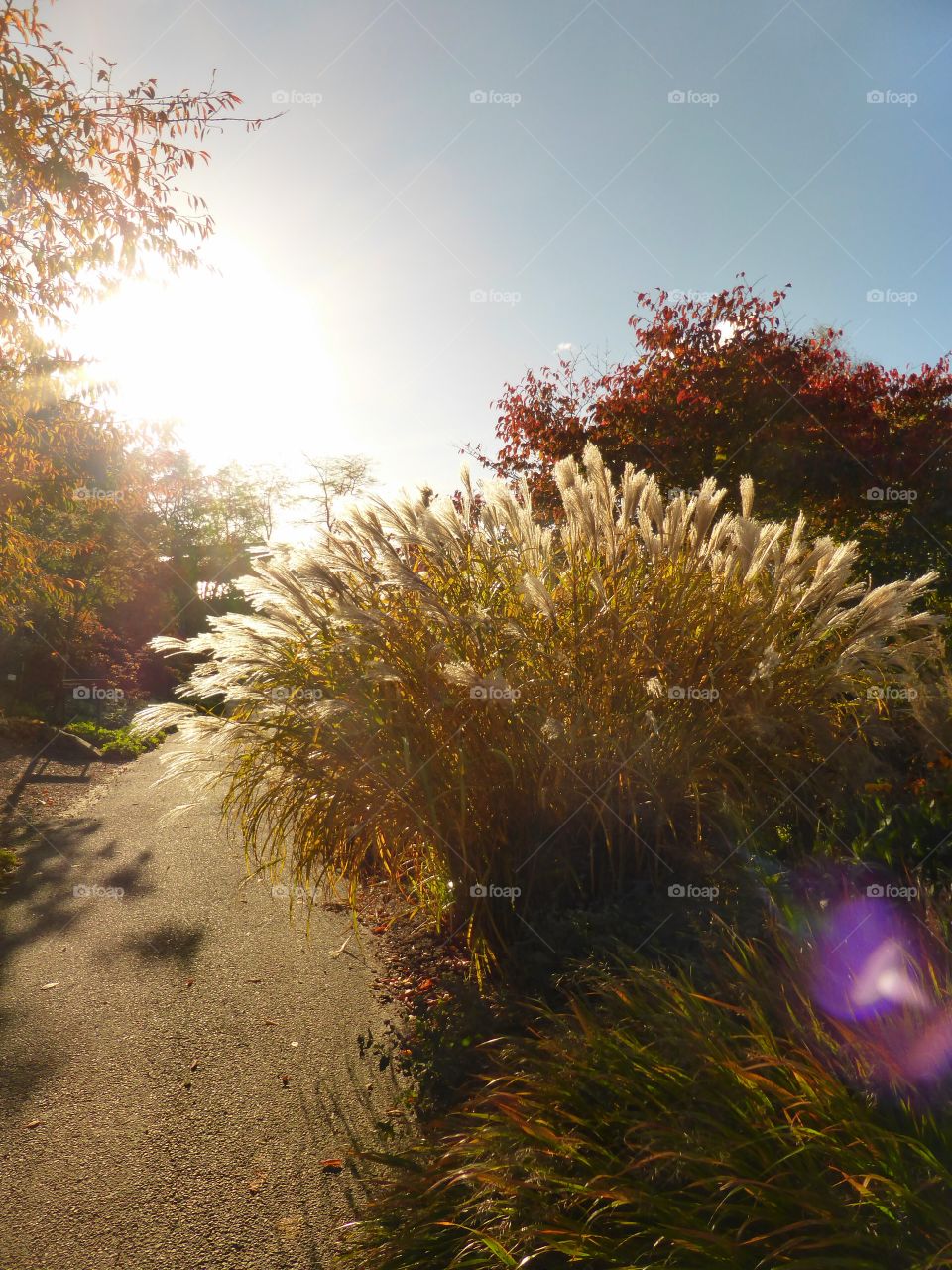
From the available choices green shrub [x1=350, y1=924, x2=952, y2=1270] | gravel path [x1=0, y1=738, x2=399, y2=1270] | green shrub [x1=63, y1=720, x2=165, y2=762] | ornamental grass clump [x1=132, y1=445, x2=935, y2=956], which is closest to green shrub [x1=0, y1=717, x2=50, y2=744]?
green shrub [x1=63, y1=720, x2=165, y2=762]

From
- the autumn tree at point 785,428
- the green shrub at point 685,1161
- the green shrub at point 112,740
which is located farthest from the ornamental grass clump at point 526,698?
the green shrub at point 112,740

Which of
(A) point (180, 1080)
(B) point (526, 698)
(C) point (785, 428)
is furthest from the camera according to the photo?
(C) point (785, 428)

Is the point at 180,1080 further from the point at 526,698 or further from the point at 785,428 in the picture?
the point at 785,428

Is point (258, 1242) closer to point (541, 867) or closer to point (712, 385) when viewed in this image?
point (541, 867)

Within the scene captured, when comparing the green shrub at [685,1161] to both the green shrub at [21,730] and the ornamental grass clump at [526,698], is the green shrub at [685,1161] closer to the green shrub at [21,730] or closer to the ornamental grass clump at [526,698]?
the ornamental grass clump at [526,698]

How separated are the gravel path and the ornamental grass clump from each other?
0.75 meters

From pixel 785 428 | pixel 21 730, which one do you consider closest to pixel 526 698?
pixel 785 428

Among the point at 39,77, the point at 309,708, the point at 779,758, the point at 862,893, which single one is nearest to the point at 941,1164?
the point at 862,893

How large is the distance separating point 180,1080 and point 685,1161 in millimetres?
2387

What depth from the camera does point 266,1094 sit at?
132 inches

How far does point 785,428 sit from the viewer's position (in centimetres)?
963

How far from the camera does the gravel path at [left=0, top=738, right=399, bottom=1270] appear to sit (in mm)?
2648

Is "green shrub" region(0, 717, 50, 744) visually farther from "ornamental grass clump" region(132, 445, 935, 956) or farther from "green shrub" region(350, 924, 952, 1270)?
"green shrub" region(350, 924, 952, 1270)

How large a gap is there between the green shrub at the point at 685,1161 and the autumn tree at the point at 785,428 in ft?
26.8
